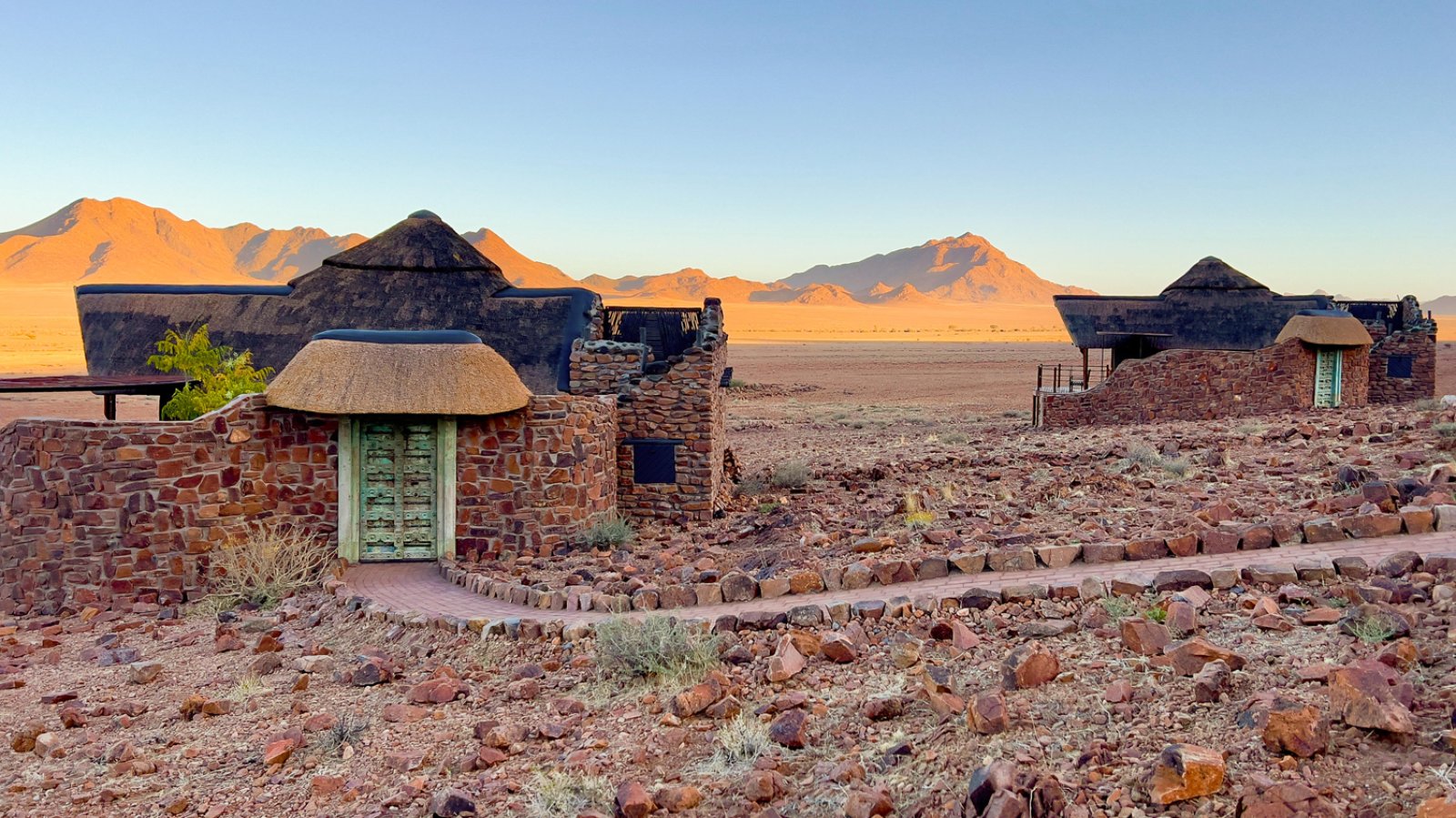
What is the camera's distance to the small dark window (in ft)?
45.8

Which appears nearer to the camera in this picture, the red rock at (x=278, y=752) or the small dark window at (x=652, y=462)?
the red rock at (x=278, y=752)

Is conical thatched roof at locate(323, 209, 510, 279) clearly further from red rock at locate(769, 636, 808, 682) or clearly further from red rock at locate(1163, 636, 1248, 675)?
red rock at locate(1163, 636, 1248, 675)

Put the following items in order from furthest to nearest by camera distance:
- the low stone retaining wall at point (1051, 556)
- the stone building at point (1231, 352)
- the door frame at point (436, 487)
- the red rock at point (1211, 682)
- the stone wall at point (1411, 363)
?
the stone wall at point (1411, 363), the stone building at point (1231, 352), the door frame at point (436, 487), the low stone retaining wall at point (1051, 556), the red rock at point (1211, 682)

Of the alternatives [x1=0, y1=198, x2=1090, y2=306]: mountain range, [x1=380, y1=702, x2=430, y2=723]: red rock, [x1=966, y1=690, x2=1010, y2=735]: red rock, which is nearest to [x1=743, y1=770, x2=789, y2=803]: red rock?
[x1=966, y1=690, x2=1010, y2=735]: red rock

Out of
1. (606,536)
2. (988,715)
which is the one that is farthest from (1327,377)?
(988,715)

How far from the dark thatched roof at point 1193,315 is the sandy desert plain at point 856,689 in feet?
54.2

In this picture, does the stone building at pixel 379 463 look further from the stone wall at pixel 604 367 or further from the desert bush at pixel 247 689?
the desert bush at pixel 247 689

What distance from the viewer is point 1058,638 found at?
647 cm

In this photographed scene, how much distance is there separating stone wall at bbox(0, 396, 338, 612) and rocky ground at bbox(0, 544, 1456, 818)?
2119mm

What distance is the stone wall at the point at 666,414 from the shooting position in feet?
45.4

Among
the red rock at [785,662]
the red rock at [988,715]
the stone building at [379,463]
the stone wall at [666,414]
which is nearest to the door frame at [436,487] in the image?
the stone building at [379,463]

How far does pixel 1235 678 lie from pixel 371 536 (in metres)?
8.88

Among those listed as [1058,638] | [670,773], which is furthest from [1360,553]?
[670,773]

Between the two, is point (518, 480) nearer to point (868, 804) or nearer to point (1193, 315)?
point (868, 804)
